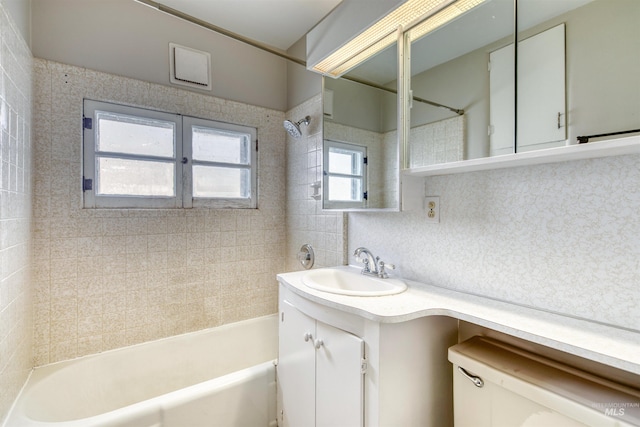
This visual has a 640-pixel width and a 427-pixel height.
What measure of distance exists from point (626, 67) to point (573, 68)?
132 millimetres

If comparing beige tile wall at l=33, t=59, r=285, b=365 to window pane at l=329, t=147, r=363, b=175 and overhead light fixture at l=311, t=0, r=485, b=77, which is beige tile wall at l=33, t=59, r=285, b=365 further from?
overhead light fixture at l=311, t=0, r=485, b=77

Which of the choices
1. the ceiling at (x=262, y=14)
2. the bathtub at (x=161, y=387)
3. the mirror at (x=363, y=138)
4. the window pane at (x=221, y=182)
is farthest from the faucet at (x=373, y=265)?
the ceiling at (x=262, y=14)

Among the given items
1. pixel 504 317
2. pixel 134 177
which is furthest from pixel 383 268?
pixel 134 177

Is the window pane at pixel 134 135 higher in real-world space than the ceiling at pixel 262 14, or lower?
lower

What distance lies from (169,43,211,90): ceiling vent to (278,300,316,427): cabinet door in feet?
5.57

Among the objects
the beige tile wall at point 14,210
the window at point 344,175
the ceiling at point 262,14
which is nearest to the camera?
the beige tile wall at point 14,210

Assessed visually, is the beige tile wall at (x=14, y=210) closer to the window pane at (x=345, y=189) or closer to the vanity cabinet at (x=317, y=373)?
the vanity cabinet at (x=317, y=373)

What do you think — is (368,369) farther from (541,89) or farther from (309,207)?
(309,207)

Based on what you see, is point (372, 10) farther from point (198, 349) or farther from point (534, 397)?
point (198, 349)

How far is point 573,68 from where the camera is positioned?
99cm

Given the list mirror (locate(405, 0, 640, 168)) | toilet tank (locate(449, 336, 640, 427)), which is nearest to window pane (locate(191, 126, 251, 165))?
mirror (locate(405, 0, 640, 168))

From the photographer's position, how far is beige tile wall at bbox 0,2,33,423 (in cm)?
116

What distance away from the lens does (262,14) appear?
2.05 metres

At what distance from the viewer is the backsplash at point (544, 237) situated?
0.93 m
